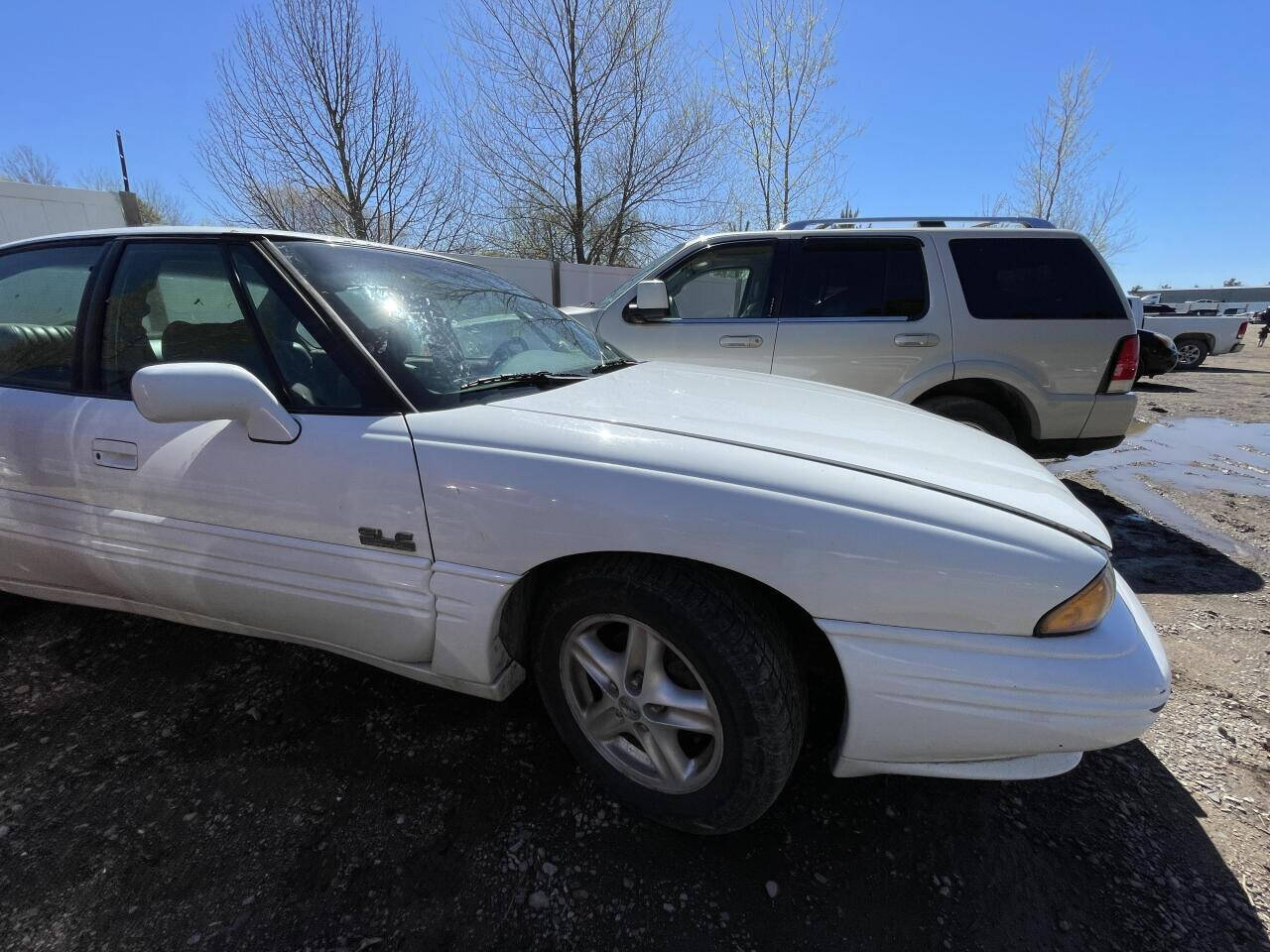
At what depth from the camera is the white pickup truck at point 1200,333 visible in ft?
54.3

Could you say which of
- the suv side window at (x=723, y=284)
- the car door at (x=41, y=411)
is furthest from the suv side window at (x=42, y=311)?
the suv side window at (x=723, y=284)

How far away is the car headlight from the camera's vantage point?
141 cm

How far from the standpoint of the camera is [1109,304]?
13.3ft

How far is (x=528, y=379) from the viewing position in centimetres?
206

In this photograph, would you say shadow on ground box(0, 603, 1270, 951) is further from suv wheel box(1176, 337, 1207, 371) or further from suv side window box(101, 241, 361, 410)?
suv wheel box(1176, 337, 1207, 371)

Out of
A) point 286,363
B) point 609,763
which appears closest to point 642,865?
point 609,763

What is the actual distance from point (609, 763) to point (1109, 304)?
433 centimetres

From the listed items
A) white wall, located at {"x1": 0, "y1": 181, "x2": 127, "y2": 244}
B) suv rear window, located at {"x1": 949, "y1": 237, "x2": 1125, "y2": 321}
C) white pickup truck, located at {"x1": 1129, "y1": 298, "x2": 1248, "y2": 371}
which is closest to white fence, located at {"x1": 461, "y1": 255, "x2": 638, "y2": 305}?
white wall, located at {"x1": 0, "y1": 181, "x2": 127, "y2": 244}

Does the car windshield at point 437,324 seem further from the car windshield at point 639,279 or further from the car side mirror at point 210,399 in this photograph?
the car windshield at point 639,279

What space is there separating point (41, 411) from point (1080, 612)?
10.5 ft

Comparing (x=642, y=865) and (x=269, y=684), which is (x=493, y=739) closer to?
(x=642, y=865)

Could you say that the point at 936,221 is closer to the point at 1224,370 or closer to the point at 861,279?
the point at 861,279

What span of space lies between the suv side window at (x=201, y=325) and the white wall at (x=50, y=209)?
307 inches

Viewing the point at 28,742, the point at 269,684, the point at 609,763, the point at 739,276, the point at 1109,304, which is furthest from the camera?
the point at 739,276
